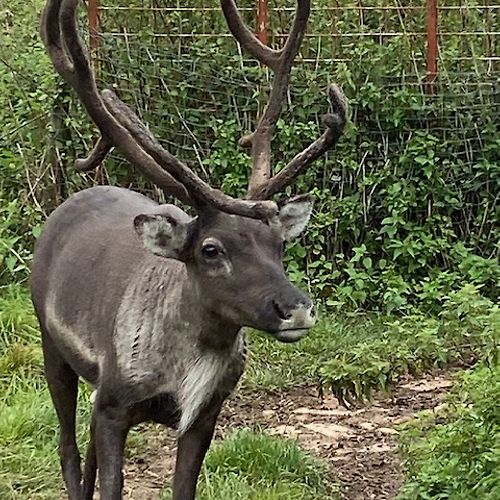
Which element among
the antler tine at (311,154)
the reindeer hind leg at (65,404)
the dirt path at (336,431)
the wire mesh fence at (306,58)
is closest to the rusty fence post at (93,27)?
the wire mesh fence at (306,58)


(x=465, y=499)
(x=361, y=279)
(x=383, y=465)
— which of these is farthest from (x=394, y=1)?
(x=465, y=499)

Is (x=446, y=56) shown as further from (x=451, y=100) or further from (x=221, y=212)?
(x=221, y=212)

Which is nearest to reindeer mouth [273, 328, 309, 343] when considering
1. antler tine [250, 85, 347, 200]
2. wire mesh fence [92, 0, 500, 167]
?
antler tine [250, 85, 347, 200]

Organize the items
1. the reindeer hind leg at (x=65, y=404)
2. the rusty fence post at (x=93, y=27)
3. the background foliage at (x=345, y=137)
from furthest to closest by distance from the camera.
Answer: the rusty fence post at (x=93, y=27) → the background foliage at (x=345, y=137) → the reindeer hind leg at (x=65, y=404)

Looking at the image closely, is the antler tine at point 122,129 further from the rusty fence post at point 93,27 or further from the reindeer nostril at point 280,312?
the rusty fence post at point 93,27

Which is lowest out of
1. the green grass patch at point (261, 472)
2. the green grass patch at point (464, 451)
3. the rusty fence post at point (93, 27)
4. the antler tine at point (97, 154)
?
the green grass patch at point (261, 472)

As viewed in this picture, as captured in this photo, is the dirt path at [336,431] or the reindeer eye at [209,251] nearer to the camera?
the reindeer eye at [209,251]

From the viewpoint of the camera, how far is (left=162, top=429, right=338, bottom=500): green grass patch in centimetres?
512

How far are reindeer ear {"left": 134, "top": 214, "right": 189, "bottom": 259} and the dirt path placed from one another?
164cm

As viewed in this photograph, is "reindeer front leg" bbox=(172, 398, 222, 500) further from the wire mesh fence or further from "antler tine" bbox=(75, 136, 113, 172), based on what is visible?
the wire mesh fence

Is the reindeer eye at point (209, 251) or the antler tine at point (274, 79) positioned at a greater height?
the antler tine at point (274, 79)

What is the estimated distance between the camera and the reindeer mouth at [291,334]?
368 centimetres

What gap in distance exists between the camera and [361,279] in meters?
7.77

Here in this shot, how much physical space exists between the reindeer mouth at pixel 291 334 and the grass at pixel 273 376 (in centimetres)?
154
